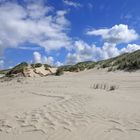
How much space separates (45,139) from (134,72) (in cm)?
1138

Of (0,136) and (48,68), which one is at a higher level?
(48,68)

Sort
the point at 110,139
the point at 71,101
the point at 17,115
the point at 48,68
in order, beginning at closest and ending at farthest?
1. the point at 110,139
2. the point at 17,115
3. the point at 71,101
4. the point at 48,68

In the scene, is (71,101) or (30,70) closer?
(71,101)

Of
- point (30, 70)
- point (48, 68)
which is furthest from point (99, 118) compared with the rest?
point (48, 68)

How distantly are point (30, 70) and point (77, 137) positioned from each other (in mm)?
17535

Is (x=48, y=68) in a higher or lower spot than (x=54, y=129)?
higher

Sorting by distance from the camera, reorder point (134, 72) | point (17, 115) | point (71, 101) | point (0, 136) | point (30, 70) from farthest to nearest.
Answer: point (30, 70) → point (134, 72) → point (71, 101) → point (17, 115) → point (0, 136)

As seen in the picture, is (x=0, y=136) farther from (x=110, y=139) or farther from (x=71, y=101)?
(x=71, y=101)

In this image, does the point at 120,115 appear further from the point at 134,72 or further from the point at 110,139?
the point at 134,72

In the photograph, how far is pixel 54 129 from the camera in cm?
593

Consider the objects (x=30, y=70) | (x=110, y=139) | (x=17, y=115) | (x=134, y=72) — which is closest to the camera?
(x=110, y=139)

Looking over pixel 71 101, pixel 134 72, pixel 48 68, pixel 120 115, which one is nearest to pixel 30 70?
pixel 48 68

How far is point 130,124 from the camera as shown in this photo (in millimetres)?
5969

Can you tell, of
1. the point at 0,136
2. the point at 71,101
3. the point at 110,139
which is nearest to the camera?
the point at 110,139
